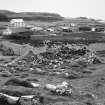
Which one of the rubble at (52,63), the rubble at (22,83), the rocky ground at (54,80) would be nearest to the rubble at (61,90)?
the rocky ground at (54,80)

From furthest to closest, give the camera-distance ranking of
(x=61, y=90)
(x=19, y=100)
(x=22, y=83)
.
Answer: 1. (x=22, y=83)
2. (x=61, y=90)
3. (x=19, y=100)

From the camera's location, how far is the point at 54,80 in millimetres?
9070

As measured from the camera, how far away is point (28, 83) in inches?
320

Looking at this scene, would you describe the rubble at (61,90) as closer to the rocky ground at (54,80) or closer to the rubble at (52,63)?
the rocky ground at (54,80)

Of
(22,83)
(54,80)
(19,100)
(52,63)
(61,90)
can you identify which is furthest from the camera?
(52,63)

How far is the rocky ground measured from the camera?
680 cm

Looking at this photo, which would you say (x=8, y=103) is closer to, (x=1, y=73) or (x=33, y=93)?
(x=33, y=93)

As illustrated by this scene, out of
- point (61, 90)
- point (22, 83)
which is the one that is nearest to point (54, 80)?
point (22, 83)

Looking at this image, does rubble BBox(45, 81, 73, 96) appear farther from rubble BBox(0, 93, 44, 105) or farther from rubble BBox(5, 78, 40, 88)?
rubble BBox(0, 93, 44, 105)

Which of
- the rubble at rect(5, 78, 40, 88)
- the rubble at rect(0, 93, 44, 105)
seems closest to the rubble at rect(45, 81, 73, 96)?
the rubble at rect(5, 78, 40, 88)

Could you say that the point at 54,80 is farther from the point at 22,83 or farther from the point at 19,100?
the point at 19,100

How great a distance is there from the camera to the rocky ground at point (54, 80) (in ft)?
22.3

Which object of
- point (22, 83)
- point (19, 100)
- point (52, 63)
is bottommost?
point (52, 63)

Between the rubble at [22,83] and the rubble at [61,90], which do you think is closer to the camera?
the rubble at [61,90]
